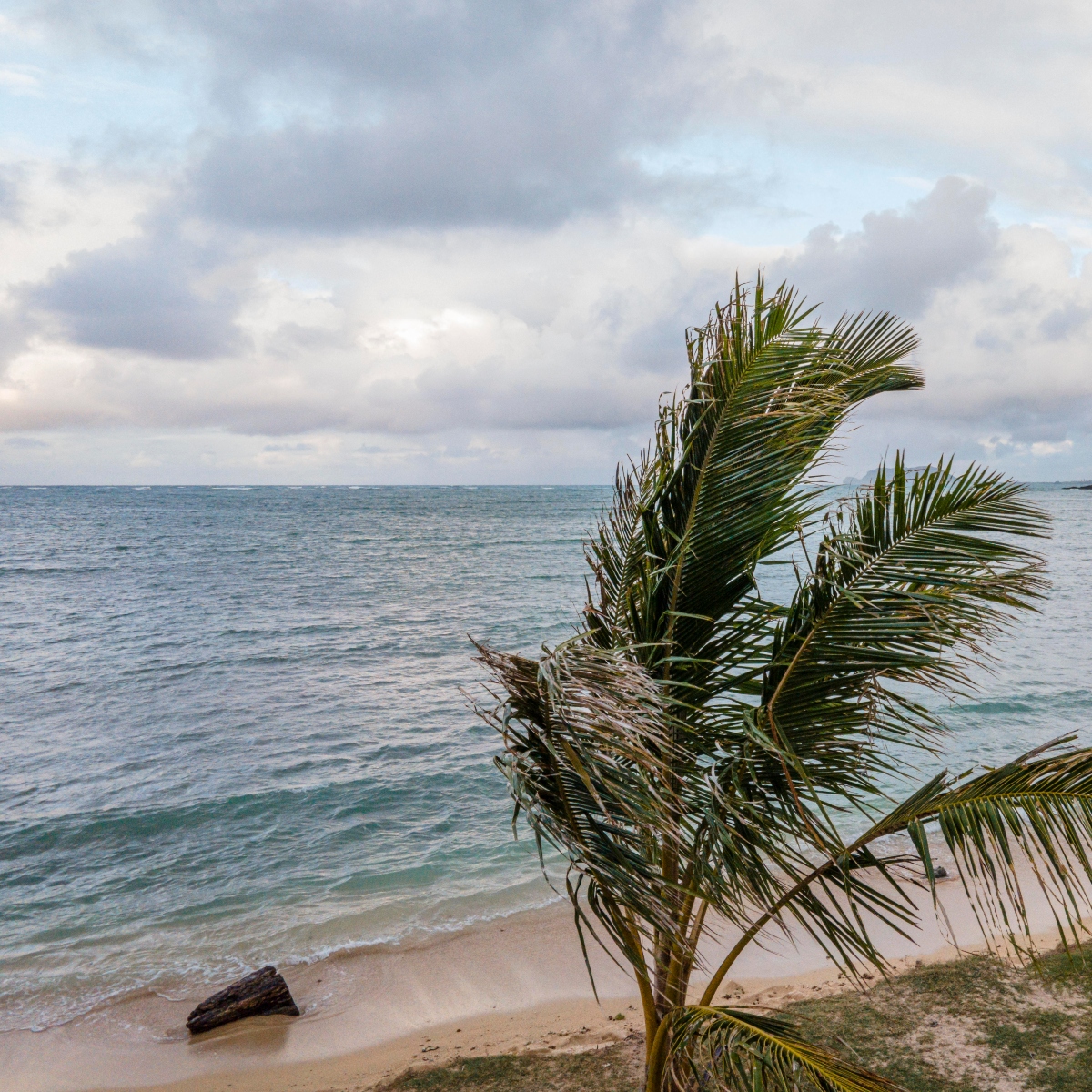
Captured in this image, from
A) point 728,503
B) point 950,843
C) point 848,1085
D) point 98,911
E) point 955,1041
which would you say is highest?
point 728,503

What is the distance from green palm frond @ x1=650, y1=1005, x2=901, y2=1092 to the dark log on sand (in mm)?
5321

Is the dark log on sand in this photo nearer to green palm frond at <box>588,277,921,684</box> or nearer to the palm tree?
the palm tree

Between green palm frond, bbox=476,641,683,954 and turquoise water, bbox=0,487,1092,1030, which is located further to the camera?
turquoise water, bbox=0,487,1092,1030

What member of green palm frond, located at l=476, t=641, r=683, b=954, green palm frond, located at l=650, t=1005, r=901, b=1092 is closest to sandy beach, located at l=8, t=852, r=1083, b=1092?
green palm frond, located at l=650, t=1005, r=901, b=1092

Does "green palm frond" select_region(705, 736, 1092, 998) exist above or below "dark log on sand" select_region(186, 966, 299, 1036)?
above

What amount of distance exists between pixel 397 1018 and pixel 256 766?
314 inches

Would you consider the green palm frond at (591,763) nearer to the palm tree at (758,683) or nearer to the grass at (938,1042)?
the palm tree at (758,683)

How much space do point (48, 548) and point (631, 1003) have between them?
58.6 meters

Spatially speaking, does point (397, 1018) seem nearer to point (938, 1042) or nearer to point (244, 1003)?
point (244, 1003)

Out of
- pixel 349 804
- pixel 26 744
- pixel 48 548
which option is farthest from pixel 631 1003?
pixel 48 548

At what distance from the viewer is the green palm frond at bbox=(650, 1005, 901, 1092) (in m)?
2.97

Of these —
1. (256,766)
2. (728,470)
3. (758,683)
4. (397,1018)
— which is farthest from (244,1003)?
(256,766)

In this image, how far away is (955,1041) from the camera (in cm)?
595

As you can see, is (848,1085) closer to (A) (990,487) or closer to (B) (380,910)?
(A) (990,487)
